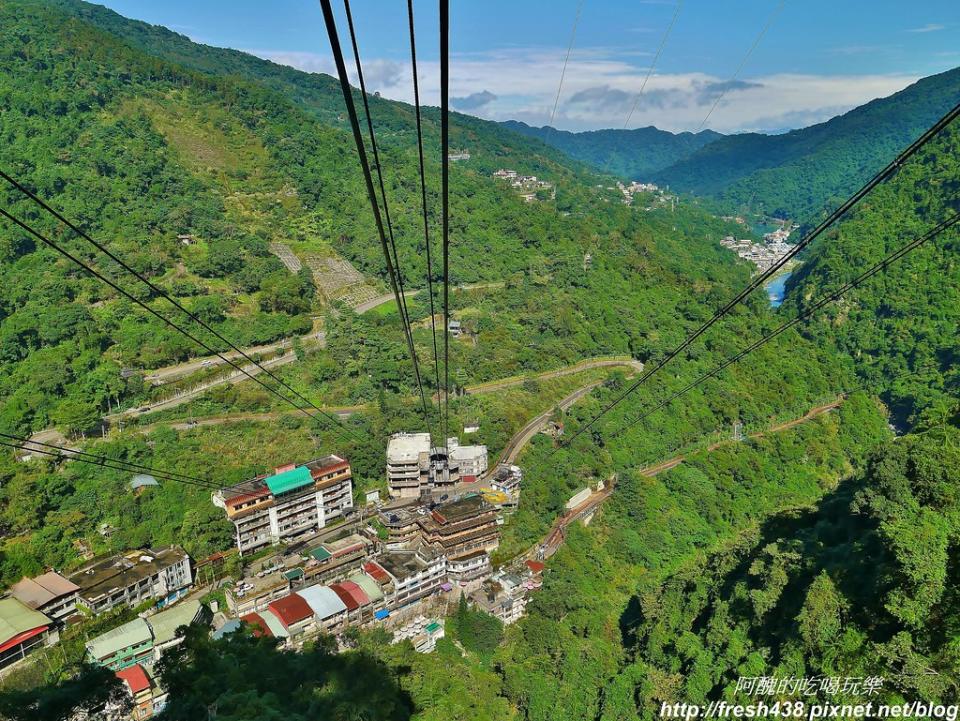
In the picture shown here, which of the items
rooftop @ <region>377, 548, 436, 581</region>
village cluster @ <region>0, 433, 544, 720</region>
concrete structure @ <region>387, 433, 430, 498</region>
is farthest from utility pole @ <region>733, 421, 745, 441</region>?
rooftop @ <region>377, 548, 436, 581</region>

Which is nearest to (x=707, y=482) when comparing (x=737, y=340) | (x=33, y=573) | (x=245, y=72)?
(x=737, y=340)

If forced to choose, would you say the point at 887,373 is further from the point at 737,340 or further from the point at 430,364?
the point at 430,364

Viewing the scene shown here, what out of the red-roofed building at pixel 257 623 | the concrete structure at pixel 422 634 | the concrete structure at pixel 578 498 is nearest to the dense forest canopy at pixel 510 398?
the concrete structure at pixel 578 498

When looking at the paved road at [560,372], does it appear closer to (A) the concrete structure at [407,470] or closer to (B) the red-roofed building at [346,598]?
(A) the concrete structure at [407,470]

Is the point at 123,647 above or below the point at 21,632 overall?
below

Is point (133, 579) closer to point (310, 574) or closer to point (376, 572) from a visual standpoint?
point (310, 574)

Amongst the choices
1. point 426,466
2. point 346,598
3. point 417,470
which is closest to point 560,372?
point 426,466
